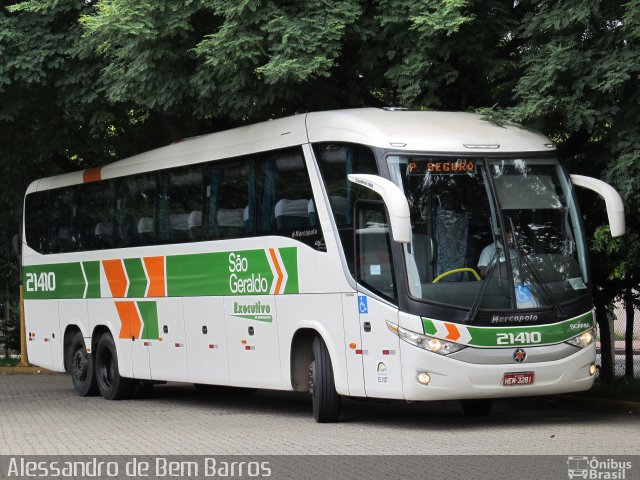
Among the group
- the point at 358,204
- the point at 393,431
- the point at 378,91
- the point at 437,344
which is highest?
the point at 378,91

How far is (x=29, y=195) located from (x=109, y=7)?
303 inches

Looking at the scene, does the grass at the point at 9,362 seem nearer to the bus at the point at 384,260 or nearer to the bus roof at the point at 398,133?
the bus at the point at 384,260

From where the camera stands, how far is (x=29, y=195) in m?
24.7

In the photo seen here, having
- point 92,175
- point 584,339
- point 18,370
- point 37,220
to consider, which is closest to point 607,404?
point 584,339

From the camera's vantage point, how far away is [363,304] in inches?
603

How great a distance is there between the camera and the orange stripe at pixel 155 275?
65.4 feet

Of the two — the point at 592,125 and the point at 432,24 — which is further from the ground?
the point at 432,24

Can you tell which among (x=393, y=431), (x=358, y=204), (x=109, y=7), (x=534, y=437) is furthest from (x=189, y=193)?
(x=534, y=437)

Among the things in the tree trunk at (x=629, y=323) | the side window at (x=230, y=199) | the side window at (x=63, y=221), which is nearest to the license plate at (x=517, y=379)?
the side window at (x=230, y=199)

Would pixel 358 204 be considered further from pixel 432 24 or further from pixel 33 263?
pixel 33 263

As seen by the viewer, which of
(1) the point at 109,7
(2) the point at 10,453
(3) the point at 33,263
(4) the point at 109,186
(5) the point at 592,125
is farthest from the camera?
(3) the point at 33,263

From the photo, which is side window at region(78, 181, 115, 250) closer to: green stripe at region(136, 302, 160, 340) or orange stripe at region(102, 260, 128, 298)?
orange stripe at region(102, 260, 128, 298)

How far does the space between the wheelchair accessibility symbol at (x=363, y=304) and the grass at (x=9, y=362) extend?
18.0 m

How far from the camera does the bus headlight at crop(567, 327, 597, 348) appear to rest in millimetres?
15156
